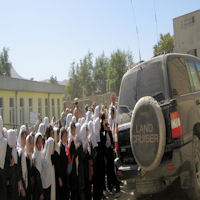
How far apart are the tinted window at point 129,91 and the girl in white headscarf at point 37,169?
165cm

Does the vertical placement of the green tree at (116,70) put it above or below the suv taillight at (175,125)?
above

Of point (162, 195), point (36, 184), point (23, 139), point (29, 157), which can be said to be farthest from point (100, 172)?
point (23, 139)

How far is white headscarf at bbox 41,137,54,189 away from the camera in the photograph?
13.3ft

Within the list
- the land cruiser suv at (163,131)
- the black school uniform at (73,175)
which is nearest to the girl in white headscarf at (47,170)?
the black school uniform at (73,175)

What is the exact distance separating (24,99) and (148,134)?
17181mm

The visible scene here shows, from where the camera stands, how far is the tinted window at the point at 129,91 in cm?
439

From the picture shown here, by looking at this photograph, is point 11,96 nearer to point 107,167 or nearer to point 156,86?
point 107,167

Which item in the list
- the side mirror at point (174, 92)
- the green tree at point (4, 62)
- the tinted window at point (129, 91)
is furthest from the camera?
the green tree at point (4, 62)

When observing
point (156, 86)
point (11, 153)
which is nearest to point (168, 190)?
point (156, 86)

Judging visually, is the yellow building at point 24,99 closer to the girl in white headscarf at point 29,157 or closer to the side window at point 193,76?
the girl in white headscarf at point 29,157

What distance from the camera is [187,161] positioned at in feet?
11.5

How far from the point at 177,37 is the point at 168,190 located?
19735 mm

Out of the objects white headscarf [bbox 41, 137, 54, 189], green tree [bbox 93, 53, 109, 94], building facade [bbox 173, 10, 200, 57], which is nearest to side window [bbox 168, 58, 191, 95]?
Answer: white headscarf [bbox 41, 137, 54, 189]

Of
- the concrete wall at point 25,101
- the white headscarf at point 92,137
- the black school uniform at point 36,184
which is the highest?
the concrete wall at point 25,101
